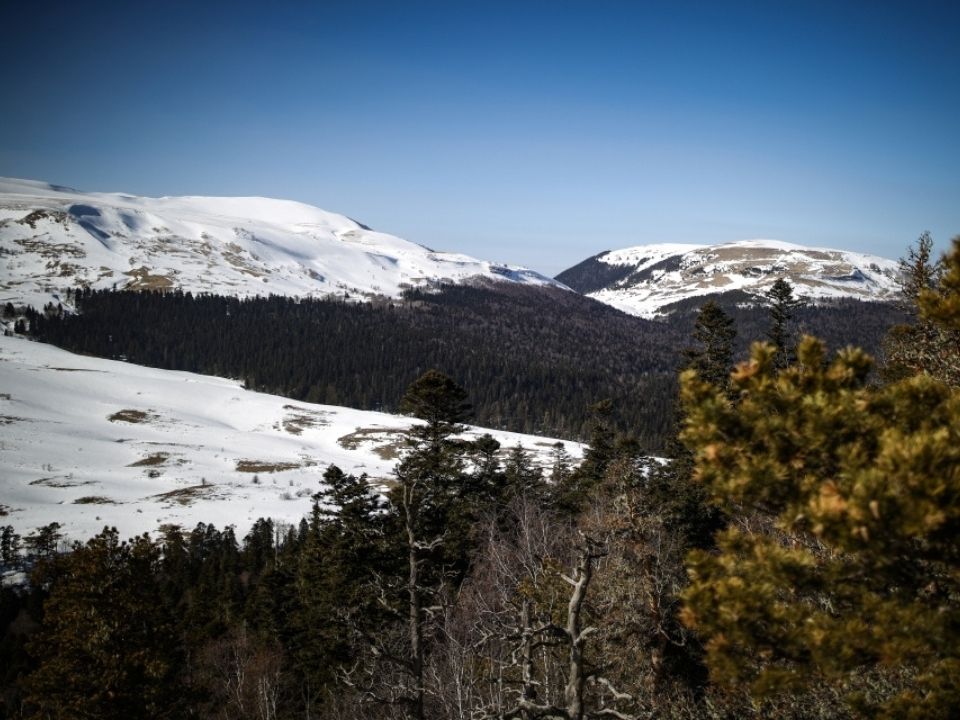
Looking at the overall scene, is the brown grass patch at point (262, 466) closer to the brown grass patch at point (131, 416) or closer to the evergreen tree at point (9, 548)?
the evergreen tree at point (9, 548)

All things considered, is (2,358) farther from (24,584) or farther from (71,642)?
(71,642)

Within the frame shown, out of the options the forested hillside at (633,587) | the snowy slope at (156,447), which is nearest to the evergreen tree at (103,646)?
the forested hillside at (633,587)

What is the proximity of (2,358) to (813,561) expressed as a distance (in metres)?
176

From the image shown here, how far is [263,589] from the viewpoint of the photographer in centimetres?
3488

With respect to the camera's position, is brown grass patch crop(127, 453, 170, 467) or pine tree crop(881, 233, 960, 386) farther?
brown grass patch crop(127, 453, 170, 467)

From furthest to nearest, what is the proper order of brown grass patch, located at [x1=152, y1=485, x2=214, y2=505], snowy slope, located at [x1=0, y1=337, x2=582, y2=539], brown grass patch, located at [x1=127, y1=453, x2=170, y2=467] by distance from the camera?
brown grass patch, located at [x1=127, y1=453, x2=170, y2=467], brown grass patch, located at [x1=152, y1=485, x2=214, y2=505], snowy slope, located at [x1=0, y1=337, x2=582, y2=539]

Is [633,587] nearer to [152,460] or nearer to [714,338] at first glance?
[714,338]

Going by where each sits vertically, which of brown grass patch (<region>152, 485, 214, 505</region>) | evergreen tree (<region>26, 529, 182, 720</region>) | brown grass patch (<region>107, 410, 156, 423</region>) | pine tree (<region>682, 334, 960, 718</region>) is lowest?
brown grass patch (<region>152, 485, 214, 505</region>)

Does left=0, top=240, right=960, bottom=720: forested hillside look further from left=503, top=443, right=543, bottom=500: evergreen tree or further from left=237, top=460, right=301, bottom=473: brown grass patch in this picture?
left=237, top=460, right=301, bottom=473: brown grass patch

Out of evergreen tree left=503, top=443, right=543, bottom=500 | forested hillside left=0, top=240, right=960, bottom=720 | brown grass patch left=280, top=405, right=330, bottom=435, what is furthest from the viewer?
brown grass patch left=280, top=405, right=330, bottom=435

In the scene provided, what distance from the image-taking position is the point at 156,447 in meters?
89.8

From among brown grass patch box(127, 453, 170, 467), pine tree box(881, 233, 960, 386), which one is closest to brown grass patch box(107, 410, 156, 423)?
brown grass patch box(127, 453, 170, 467)

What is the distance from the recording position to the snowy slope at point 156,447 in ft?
219

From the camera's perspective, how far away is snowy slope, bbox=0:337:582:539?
66625 mm
